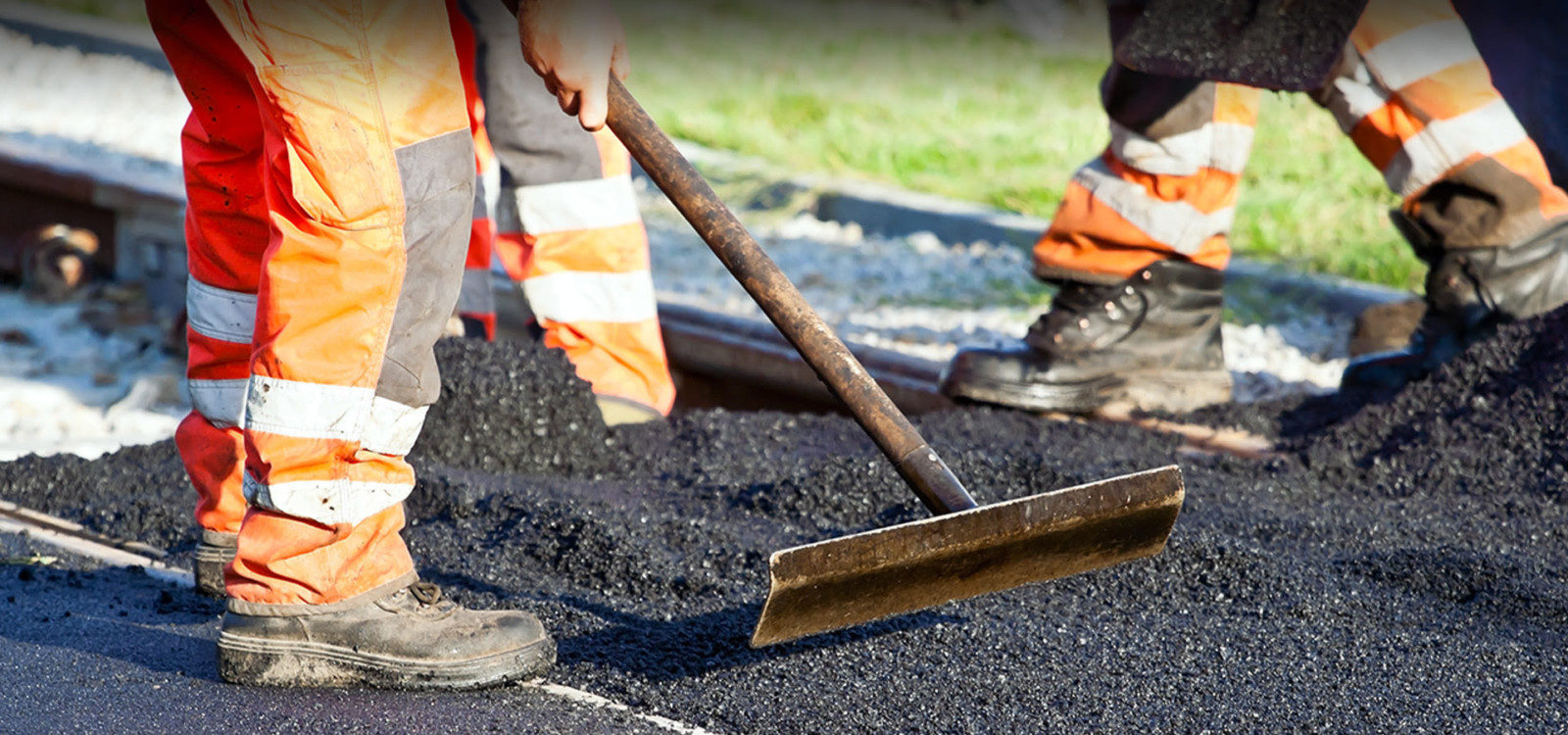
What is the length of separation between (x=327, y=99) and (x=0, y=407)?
8.46 feet

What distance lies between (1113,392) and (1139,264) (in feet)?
1.07

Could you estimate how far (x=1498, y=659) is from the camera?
2.34 metres

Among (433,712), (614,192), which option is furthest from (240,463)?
(614,192)

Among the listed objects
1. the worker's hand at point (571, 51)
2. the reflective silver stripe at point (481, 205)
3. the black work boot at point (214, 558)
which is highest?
the worker's hand at point (571, 51)

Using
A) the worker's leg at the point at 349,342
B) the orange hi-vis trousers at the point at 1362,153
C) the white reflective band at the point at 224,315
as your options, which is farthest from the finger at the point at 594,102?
the orange hi-vis trousers at the point at 1362,153

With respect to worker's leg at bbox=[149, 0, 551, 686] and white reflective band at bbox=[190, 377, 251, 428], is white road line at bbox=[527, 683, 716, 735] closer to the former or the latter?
worker's leg at bbox=[149, 0, 551, 686]

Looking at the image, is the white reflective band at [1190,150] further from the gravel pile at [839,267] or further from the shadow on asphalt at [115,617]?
the shadow on asphalt at [115,617]

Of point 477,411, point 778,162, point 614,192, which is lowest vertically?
point 778,162

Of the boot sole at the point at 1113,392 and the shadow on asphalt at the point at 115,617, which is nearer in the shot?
the shadow on asphalt at the point at 115,617

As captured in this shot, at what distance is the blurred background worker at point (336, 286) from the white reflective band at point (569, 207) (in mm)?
1157

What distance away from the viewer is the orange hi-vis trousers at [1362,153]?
3.56 m

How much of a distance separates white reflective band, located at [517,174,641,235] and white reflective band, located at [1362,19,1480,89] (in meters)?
1.77

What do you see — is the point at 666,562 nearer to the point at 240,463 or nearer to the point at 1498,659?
the point at 240,463

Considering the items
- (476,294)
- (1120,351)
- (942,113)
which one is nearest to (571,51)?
(476,294)
